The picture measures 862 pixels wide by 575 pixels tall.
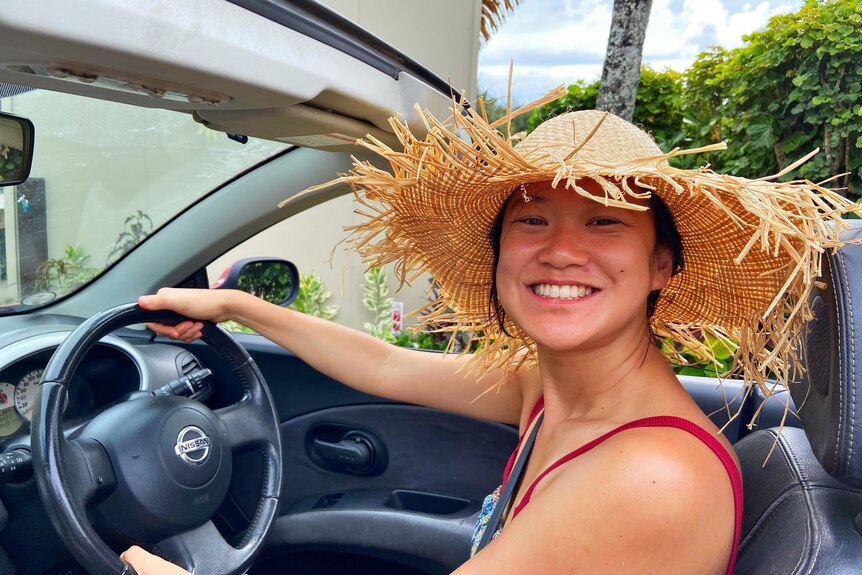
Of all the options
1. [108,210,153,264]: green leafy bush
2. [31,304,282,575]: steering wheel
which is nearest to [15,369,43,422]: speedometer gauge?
[31,304,282,575]: steering wheel

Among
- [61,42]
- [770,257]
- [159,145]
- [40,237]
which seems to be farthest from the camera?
[159,145]

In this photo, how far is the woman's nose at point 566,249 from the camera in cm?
150

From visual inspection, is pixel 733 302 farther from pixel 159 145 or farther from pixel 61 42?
pixel 159 145

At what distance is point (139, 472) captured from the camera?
1713 mm

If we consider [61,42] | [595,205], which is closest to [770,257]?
[595,205]

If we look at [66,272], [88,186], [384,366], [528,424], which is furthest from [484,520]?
[88,186]

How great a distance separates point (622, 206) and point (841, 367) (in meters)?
0.45

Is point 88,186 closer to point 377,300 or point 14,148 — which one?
point 14,148

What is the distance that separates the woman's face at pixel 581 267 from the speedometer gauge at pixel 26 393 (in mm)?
1398

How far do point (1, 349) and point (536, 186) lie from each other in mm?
1490

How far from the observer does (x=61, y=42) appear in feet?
3.00

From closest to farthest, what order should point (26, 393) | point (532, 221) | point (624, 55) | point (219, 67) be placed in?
point (219, 67), point (532, 221), point (26, 393), point (624, 55)

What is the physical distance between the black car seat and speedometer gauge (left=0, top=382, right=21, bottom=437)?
1.85 m

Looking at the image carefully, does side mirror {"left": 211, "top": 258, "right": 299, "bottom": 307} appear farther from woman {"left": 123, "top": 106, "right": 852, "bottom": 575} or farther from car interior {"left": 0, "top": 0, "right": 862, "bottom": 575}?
woman {"left": 123, "top": 106, "right": 852, "bottom": 575}
